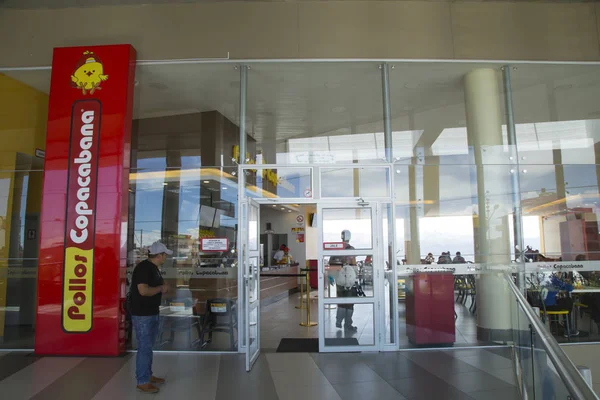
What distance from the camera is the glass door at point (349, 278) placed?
5.89 meters

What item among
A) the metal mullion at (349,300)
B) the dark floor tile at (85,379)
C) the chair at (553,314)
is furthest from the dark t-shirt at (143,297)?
the chair at (553,314)

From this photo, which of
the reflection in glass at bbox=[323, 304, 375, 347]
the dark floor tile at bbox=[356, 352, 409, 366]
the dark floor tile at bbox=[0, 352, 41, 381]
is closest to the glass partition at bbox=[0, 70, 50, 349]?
the dark floor tile at bbox=[0, 352, 41, 381]

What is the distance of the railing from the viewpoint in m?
2.14

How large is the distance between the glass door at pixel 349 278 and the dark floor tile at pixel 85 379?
256cm

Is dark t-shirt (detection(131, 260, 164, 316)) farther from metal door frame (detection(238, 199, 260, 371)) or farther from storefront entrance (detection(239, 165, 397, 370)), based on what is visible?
storefront entrance (detection(239, 165, 397, 370))

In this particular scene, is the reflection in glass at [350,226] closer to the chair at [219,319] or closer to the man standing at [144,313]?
the chair at [219,319]

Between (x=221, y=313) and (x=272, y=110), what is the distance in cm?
327

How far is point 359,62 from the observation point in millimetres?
6414

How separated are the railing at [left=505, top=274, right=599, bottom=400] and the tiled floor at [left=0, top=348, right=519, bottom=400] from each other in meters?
0.53

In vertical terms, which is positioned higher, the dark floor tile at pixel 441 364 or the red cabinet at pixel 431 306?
the red cabinet at pixel 431 306

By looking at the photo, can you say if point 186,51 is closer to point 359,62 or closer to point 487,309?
point 359,62

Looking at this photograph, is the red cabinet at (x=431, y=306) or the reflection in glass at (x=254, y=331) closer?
the reflection in glass at (x=254, y=331)

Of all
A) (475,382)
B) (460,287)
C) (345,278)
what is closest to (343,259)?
(345,278)

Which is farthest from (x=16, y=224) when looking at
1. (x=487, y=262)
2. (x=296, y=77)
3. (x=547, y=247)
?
(x=547, y=247)
